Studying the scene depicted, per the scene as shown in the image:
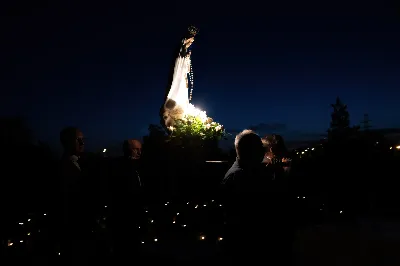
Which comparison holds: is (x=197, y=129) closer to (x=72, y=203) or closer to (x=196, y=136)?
(x=196, y=136)

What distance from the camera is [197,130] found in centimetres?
685

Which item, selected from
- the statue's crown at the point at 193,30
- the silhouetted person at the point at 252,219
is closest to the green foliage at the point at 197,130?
the statue's crown at the point at 193,30

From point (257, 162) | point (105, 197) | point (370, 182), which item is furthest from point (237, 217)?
point (370, 182)

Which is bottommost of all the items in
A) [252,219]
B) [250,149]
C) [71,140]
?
[252,219]

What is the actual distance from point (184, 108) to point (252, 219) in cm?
550

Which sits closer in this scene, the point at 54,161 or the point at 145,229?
the point at 145,229

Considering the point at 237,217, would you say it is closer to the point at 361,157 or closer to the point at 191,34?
the point at 361,157

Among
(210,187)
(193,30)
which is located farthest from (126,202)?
(193,30)

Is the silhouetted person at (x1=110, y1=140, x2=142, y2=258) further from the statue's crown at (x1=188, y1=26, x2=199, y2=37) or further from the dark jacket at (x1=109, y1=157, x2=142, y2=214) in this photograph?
the statue's crown at (x1=188, y1=26, x2=199, y2=37)

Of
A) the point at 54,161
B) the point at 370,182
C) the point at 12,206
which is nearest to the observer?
the point at 12,206

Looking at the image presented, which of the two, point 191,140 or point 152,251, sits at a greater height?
point 191,140

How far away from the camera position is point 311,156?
6273 mm

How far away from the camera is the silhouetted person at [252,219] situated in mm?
2727

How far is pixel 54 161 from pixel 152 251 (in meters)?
2.12
